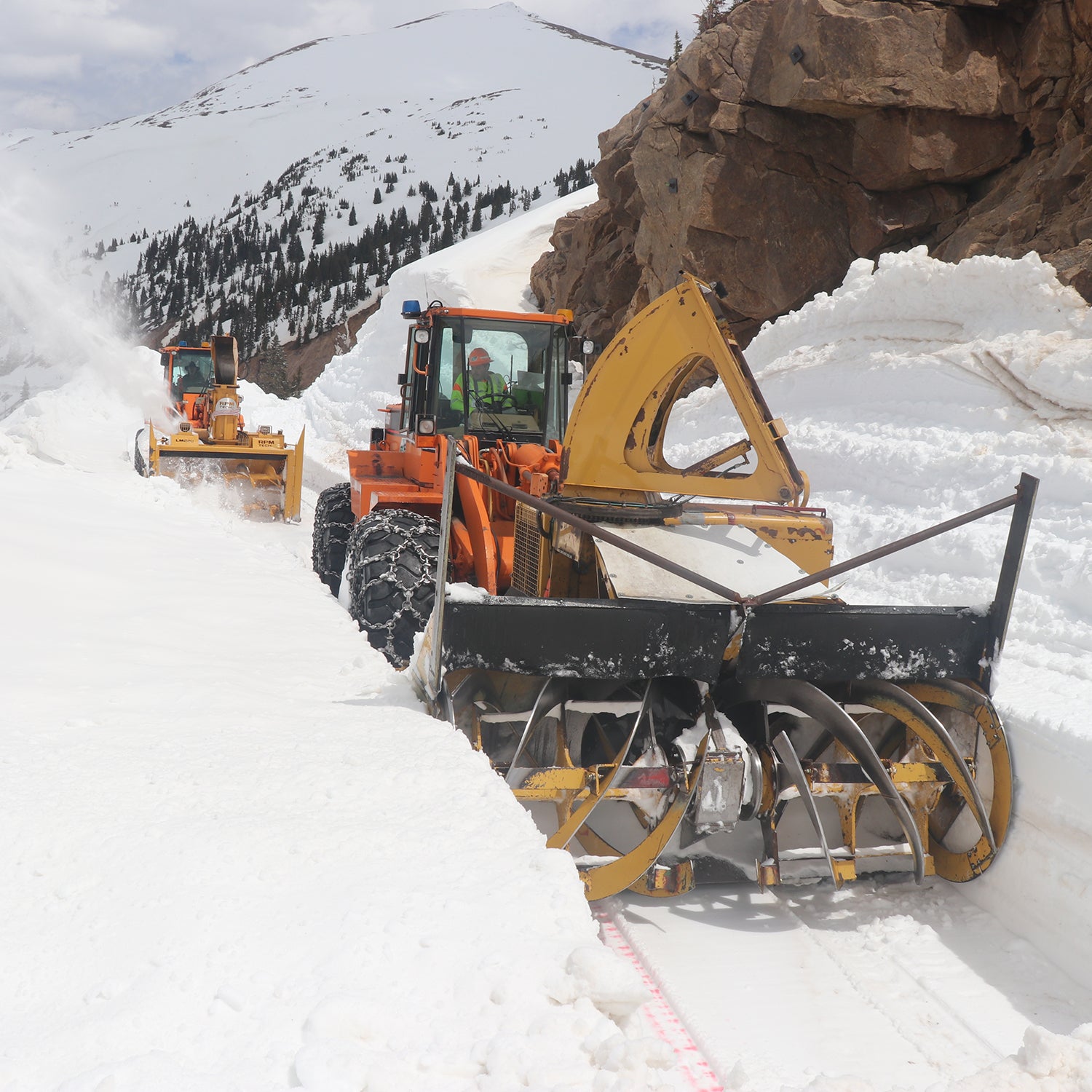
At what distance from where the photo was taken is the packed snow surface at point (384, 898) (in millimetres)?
1934

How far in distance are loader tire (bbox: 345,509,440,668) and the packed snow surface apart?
0.17m

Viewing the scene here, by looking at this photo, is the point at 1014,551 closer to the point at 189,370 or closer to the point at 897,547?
the point at 897,547

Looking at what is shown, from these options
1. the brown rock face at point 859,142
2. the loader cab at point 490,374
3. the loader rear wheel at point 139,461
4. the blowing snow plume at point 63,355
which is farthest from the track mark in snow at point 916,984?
the blowing snow plume at point 63,355

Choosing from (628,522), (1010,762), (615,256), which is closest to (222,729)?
(628,522)

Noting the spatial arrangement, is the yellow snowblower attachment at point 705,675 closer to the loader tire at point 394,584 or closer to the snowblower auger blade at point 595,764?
the snowblower auger blade at point 595,764

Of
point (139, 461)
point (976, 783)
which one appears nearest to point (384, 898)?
point (976, 783)

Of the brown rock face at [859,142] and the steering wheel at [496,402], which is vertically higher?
the brown rock face at [859,142]

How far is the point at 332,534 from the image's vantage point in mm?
7195

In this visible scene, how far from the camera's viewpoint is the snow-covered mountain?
47.8m

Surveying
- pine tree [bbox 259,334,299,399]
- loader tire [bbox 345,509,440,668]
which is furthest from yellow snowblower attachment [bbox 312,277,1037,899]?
pine tree [bbox 259,334,299,399]

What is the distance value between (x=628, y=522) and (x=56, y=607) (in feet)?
9.64

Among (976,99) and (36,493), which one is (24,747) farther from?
(976,99)

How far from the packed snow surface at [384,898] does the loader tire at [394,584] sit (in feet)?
0.56

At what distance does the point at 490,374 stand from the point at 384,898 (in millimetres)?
3968
